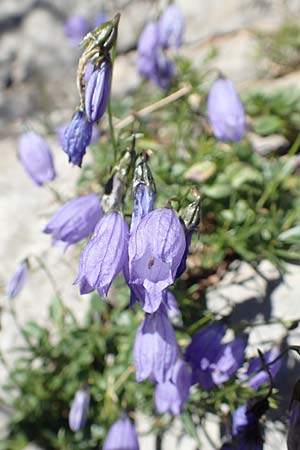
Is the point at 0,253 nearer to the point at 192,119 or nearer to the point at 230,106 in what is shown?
the point at 192,119

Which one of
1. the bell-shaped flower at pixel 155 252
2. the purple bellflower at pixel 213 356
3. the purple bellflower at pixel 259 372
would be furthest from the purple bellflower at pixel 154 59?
the bell-shaped flower at pixel 155 252

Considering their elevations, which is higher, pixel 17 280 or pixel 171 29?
pixel 171 29

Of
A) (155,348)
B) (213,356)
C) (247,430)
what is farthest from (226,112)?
(247,430)

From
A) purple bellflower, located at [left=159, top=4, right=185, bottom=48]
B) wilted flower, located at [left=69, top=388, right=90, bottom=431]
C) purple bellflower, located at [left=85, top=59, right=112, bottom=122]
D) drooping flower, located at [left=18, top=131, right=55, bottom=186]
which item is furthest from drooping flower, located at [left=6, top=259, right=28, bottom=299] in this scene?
purple bellflower, located at [left=159, top=4, right=185, bottom=48]

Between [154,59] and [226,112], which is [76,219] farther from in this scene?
[154,59]

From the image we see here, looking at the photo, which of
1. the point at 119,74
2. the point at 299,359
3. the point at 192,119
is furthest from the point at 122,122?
the point at 119,74

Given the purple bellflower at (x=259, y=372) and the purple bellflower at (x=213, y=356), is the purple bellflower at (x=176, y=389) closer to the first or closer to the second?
the purple bellflower at (x=213, y=356)

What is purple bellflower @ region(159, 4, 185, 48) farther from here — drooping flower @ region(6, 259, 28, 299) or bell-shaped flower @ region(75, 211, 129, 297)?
bell-shaped flower @ region(75, 211, 129, 297)
